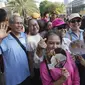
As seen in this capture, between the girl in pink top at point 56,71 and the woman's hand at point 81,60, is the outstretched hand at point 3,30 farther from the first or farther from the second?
the woman's hand at point 81,60

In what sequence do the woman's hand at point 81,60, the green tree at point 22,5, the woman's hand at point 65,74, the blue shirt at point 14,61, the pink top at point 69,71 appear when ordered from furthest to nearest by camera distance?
the green tree at point 22,5 → the blue shirt at point 14,61 → the woman's hand at point 81,60 → the pink top at point 69,71 → the woman's hand at point 65,74

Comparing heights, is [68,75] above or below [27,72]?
above

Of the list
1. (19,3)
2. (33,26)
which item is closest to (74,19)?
(33,26)

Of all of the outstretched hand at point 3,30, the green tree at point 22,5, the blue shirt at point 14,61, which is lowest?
the green tree at point 22,5

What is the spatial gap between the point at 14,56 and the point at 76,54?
0.90 metres

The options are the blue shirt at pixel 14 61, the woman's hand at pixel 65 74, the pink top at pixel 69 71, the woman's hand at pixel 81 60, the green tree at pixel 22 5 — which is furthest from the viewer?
the green tree at pixel 22 5

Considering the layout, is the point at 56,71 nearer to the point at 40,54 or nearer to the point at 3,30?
the point at 40,54

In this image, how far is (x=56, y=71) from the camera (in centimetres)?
280

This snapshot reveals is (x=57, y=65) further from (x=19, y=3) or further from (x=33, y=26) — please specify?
(x=19, y=3)

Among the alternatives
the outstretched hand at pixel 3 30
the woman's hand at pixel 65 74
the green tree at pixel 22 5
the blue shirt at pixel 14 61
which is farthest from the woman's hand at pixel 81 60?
the green tree at pixel 22 5

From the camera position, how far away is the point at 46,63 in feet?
9.43

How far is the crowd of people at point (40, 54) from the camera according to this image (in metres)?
2.82

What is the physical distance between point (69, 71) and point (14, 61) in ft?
3.14

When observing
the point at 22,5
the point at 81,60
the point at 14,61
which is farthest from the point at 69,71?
the point at 22,5
